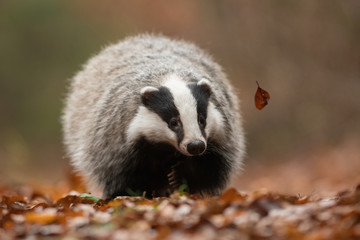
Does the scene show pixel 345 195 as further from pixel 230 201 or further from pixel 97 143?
pixel 97 143

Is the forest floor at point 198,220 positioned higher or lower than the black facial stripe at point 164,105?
lower

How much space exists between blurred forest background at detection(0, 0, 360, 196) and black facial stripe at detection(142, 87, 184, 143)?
3.64m

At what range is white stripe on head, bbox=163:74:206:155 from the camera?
5.42 m

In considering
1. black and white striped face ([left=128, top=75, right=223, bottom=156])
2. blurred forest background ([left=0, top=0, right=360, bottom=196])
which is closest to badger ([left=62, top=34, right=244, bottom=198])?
black and white striped face ([left=128, top=75, right=223, bottom=156])

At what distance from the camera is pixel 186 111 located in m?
5.52

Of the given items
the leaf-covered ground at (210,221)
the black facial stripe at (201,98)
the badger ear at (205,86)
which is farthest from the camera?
the badger ear at (205,86)

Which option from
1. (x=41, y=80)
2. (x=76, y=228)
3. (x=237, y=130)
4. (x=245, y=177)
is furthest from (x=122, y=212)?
(x=41, y=80)

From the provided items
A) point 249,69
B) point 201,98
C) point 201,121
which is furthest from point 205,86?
point 249,69

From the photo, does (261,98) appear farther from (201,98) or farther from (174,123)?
(174,123)

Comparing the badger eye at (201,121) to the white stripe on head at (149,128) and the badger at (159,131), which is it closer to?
the badger at (159,131)

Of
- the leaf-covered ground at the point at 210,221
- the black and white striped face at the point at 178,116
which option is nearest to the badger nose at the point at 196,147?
the black and white striped face at the point at 178,116

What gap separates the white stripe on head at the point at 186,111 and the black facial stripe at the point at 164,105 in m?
0.04

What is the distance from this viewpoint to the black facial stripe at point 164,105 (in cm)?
557

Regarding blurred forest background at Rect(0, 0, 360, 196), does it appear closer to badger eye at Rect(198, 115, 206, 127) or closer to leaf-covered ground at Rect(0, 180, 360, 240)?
badger eye at Rect(198, 115, 206, 127)
